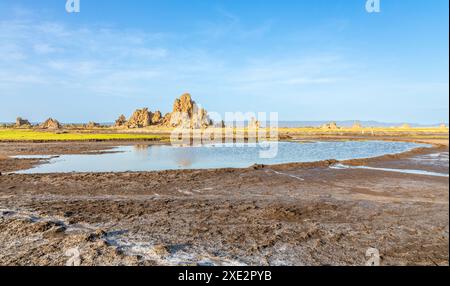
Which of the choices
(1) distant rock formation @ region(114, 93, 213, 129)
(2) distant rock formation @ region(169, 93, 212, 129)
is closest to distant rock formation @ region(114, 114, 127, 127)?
(1) distant rock formation @ region(114, 93, 213, 129)

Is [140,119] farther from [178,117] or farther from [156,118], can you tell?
[178,117]

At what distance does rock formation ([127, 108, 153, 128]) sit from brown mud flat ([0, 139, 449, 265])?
13518cm

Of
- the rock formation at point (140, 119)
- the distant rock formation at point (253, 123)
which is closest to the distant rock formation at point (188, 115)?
the rock formation at point (140, 119)

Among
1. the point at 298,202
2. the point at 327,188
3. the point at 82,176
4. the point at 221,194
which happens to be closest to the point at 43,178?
the point at 82,176

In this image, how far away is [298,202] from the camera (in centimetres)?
1338

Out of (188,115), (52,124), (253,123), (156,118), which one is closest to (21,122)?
(52,124)

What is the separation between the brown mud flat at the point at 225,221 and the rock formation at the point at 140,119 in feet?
443

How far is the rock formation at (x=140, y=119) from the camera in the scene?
150725mm

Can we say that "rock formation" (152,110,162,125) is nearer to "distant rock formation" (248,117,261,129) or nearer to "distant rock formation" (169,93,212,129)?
"distant rock formation" (169,93,212,129)

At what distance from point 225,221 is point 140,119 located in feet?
499

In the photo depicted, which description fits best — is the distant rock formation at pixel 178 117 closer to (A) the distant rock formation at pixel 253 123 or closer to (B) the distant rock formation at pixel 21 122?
(A) the distant rock formation at pixel 253 123

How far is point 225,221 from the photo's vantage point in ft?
34.9
